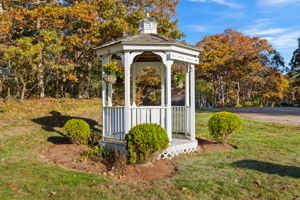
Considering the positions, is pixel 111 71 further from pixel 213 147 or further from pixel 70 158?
pixel 213 147

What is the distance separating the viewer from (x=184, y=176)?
5348 millimetres

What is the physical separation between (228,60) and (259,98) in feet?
39.1

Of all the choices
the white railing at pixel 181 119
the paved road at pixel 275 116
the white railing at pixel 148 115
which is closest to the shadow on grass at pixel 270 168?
the white railing at pixel 148 115

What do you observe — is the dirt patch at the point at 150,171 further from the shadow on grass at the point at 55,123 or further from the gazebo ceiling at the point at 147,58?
the gazebo ceiling at the point at 147,58

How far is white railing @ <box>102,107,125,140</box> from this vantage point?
7.32 metres

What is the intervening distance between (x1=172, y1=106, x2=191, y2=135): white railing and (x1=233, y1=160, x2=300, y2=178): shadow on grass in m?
2.47

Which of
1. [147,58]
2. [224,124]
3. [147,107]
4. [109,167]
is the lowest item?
[109,167]

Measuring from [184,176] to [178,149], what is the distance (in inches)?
80.3

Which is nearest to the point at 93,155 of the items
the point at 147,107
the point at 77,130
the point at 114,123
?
the point at 114,123

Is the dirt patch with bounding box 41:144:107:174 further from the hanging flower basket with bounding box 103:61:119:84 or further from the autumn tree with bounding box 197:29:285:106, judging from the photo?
the autumn tree with bounding box 197:29:285:106

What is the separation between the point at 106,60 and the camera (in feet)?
25.5

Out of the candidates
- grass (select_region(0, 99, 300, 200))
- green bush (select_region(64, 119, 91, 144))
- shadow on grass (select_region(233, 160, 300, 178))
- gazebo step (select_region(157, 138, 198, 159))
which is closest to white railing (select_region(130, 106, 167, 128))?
gazebo step (select_region(157, 138, 198, 159))

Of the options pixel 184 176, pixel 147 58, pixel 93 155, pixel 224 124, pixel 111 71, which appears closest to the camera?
pixel 184 176

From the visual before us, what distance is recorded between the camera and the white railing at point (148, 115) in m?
7.03
